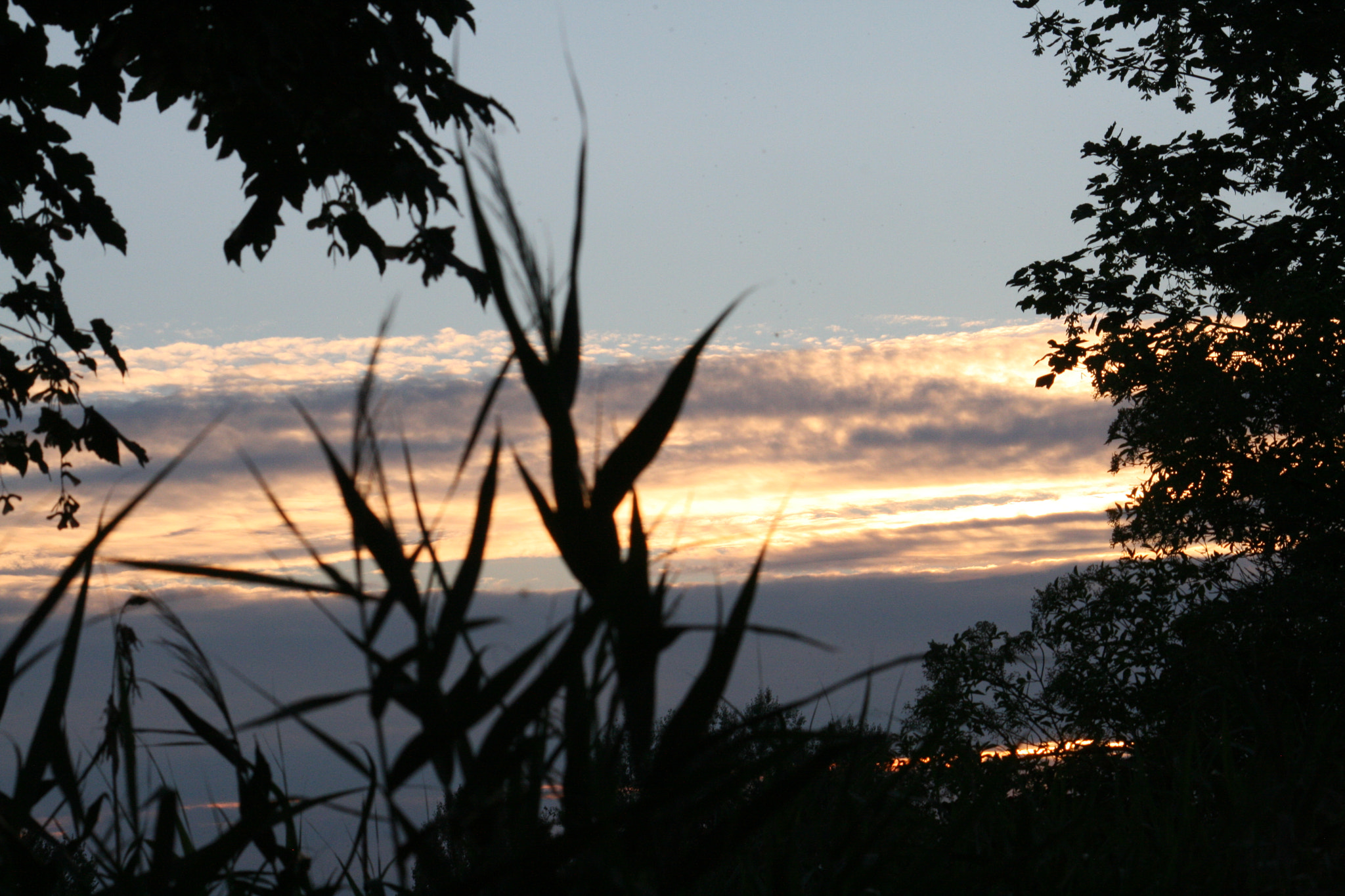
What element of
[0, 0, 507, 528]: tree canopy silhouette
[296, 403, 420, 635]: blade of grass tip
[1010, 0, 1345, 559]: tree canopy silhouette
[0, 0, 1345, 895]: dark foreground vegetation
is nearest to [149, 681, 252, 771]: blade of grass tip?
[0, 0, 1345, 895]: dark foreground vegetation

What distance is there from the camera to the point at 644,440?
1.35 meters

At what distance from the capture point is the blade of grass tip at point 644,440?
133 cm

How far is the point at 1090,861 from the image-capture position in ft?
7.18

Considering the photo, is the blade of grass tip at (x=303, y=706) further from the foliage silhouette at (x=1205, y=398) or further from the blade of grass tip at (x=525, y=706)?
the foliage silhouette at (x=1205, y=398)

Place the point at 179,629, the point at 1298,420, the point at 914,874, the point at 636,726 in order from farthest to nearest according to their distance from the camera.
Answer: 1. the point at 1298,420
2. the point at 914,874
3. the point at 179,629
4. the point at 636,726

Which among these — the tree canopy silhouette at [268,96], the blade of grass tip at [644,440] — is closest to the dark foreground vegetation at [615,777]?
the blade of grass tip at [644,440]

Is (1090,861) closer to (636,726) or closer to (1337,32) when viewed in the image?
(636,726)

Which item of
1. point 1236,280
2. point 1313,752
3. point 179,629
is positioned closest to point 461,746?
point 179,629

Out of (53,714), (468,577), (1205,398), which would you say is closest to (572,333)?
(468,577)

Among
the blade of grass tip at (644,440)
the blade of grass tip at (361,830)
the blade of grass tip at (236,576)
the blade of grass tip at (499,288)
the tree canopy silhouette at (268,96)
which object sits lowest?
the blade of grass tip at (361,830)

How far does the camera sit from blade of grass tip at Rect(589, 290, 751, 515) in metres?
1.33

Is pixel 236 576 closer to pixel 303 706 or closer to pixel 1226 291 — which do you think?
pixel 303 706

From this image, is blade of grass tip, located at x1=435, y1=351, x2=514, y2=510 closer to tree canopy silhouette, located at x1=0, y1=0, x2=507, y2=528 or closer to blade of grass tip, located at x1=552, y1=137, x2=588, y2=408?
blade of grass tip, located at x1=552, y1=137, x2=588, y2=408

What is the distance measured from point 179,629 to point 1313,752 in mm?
2347
